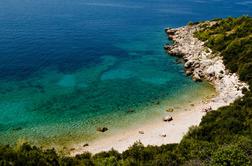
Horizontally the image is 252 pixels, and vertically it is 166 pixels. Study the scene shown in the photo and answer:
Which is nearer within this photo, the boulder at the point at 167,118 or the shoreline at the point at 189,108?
the shoreline at the point at 189,108

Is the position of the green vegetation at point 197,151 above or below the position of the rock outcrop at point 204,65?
below

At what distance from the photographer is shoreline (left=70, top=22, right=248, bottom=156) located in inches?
1818

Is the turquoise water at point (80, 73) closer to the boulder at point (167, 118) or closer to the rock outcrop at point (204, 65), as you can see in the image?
the boulder at point (167, 118)

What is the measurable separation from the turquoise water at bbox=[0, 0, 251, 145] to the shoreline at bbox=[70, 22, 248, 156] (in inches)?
90.6

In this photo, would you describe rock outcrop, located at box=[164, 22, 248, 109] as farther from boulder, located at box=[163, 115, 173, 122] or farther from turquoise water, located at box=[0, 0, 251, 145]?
boulder, located at box=[163, 115, 173, 122]

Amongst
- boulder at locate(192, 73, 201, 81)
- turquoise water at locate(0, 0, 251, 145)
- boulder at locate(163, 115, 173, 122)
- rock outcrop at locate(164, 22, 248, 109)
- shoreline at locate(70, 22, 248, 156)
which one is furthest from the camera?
boulder at locate(192, 73, 201, 81)

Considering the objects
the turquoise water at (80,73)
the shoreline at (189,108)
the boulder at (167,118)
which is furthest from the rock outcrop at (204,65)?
the boulder at (167,118)

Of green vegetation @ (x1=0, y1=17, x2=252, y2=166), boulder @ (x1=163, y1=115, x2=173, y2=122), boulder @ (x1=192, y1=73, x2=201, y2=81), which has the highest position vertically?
boulder @ (x1=192, y1=73, x2=201, y2=81)

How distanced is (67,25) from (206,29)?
1909 inches

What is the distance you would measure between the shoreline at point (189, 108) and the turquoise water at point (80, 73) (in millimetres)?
2300

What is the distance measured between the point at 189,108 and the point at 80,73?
2807 centimetres

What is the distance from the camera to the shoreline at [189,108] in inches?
1818

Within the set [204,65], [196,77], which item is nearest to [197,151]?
[196,77]

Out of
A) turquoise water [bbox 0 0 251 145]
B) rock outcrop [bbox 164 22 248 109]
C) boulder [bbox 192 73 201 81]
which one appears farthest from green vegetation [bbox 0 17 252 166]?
boulder [bbox 192 73 201 81]
